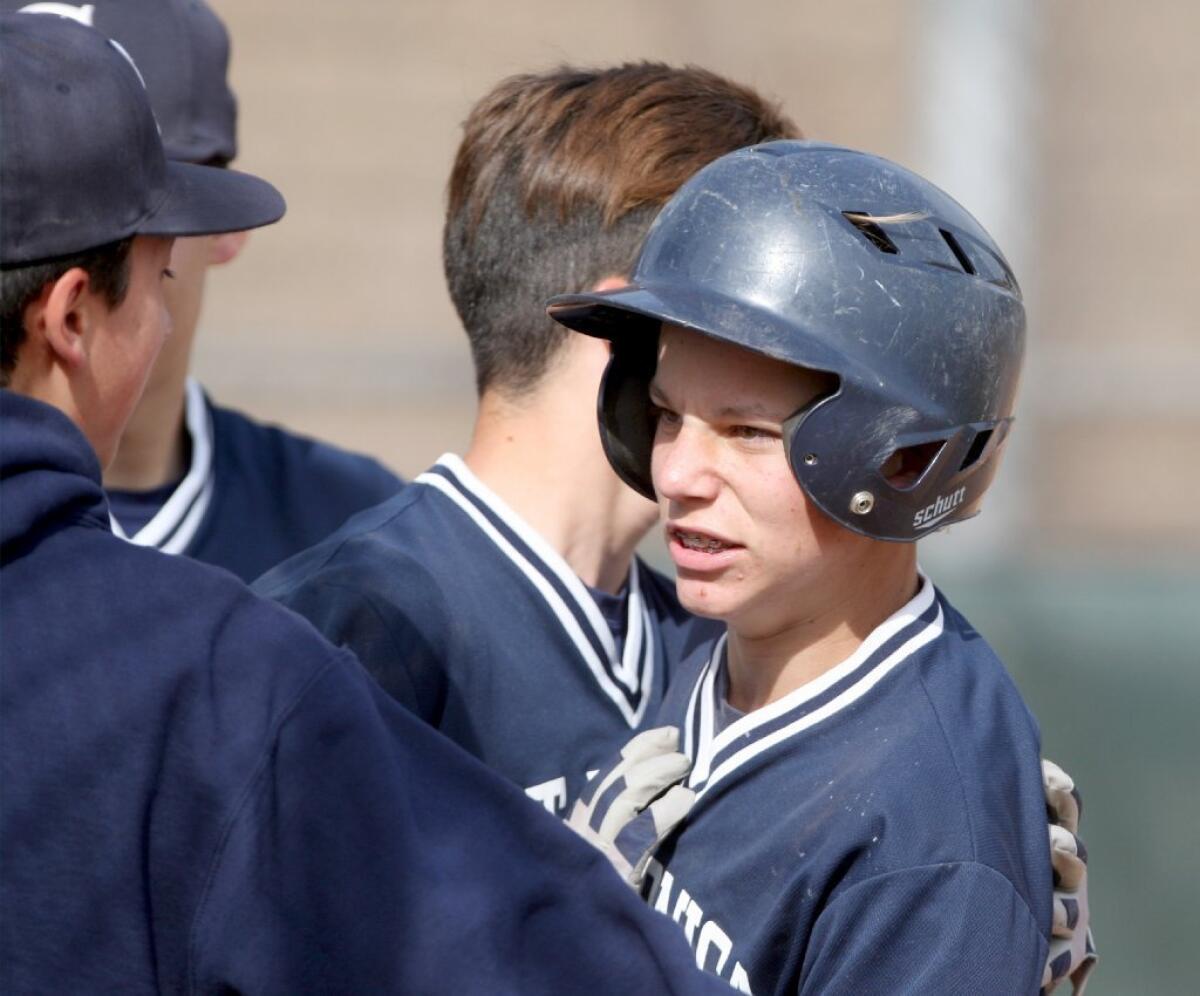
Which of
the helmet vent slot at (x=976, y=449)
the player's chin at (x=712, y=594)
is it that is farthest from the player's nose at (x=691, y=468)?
the helmet vent slot at (x=976, y=449)

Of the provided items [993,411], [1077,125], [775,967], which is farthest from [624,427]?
[1077,125]

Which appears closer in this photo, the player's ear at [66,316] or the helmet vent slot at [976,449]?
the player's ear at [66,316]

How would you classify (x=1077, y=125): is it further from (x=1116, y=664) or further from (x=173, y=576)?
(x=173, y=576)

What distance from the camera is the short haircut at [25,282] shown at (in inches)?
63.0

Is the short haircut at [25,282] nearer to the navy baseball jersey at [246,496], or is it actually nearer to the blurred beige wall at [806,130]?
the navy baseball jersey at [246,496]

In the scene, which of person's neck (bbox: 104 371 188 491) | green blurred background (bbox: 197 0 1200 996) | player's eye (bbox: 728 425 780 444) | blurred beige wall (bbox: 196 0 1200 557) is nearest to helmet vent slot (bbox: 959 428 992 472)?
player's eye (bbox: 728 425 780 444)

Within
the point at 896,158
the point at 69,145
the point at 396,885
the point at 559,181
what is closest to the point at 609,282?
the point at 559,181

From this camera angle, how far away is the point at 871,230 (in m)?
2.08

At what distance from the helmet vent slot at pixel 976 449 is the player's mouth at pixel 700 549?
309 mm

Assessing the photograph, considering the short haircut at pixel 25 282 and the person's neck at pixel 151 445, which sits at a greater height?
the short haircut at pixel 25 282

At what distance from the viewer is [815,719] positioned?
6.83 ft

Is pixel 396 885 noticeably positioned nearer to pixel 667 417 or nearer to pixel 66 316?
pixel 66 316

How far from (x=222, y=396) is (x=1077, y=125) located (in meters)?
5.71

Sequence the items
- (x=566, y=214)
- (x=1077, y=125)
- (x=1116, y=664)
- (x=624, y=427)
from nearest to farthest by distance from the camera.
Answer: (x=624, y=427) → (x=566, y=214) → (x=1116, y=664) → (x=1077, y=125)
